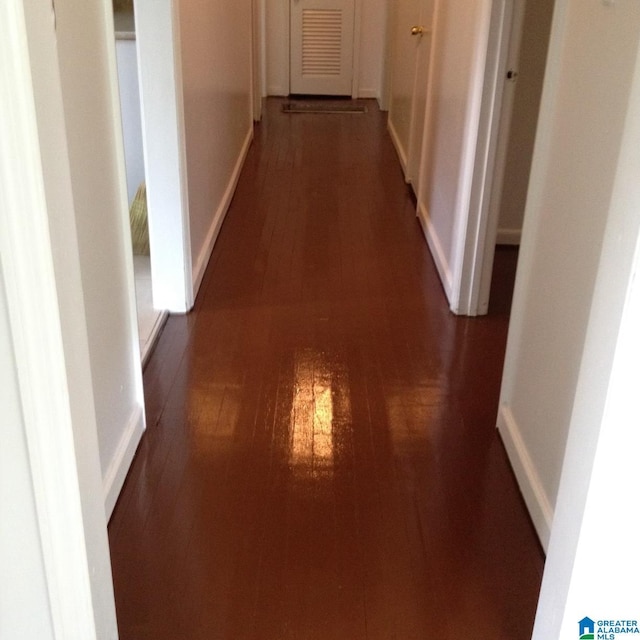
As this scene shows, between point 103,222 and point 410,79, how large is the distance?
10.5 feet

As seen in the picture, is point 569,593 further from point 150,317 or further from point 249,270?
point 249,270

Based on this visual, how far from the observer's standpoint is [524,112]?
345 centimetres

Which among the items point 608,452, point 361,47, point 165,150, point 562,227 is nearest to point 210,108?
point 165,150

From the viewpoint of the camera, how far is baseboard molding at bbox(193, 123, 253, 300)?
313cm

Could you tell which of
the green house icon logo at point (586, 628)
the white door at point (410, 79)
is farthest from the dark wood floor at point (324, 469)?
the white door at point (410, 79)

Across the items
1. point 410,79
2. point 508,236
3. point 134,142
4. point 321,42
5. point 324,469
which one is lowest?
point 324,469

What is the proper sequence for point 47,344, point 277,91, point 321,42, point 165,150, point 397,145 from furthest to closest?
1. point 277,91
2. point 321,42
3. point 397,145
4. point 165,150
5. point 47,344

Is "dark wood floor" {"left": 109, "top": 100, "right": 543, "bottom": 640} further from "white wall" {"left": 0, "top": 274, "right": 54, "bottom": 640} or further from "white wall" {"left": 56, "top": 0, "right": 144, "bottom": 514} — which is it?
"white wall" {"left": 0, "top": 274, "right": 54, "bottom": 640}

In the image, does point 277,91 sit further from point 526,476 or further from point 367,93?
point 526,476

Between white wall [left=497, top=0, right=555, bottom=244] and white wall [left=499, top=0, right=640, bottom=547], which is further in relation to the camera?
white wall [left=497, top=0, right=555, bottom=244]

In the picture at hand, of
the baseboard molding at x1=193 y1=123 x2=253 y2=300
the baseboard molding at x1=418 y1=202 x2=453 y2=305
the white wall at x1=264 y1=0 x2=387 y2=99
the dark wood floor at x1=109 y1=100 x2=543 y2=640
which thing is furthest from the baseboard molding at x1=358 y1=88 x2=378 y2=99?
the dark wood floor at x1=109 y1=100 x2=543 y2=640

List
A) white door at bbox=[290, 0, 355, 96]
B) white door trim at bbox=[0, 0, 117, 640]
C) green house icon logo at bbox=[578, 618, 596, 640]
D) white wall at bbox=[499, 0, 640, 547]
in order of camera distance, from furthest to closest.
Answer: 1. white door at bbox=[290, 0, 355, 96]
2. white wall at bbox=[499, 0, 640, 547]
3. green house icon logo at bbox=[578, 618, 596, 640]
4. white door trim at bbox=[0, 0, 117, 640]

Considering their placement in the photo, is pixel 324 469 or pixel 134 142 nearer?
pixel 324 469

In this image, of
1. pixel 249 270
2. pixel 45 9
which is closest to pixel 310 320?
pixel 249 270
